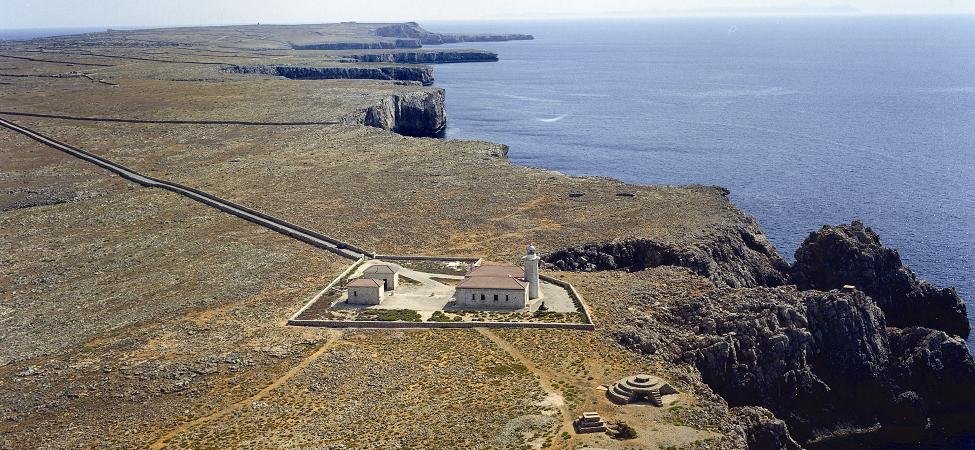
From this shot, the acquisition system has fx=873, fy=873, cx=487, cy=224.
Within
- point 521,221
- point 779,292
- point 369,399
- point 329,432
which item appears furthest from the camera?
point 521,221

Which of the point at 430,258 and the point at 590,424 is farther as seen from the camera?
the point at 430,258

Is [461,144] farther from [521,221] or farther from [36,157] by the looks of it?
[36,157]

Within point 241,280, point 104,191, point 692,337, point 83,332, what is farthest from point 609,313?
point 104,191

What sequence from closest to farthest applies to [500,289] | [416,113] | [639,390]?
[639,390]
[500,289]
[416,113]

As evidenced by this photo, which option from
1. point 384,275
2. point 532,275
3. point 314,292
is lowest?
point 314,292

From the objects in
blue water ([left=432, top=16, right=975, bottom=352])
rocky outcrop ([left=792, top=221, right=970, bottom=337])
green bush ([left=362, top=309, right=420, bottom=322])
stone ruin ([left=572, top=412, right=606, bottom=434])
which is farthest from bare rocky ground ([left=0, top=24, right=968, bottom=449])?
blue water ([left=432, top=16, right=975, bottom=352])

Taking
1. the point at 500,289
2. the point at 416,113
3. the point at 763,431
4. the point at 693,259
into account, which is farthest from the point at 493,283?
the point at 416,113

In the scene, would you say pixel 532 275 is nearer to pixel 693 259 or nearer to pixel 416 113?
pixel 693 259
